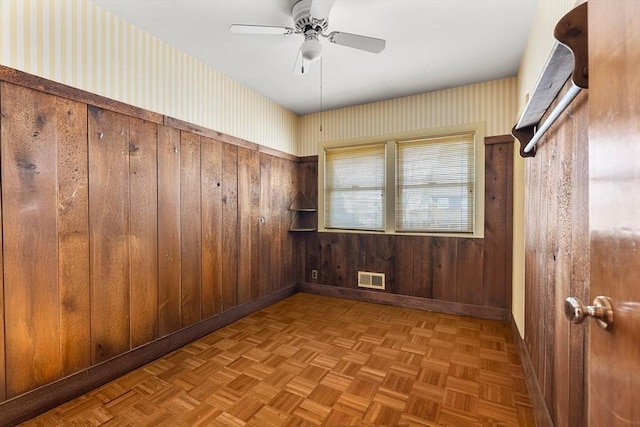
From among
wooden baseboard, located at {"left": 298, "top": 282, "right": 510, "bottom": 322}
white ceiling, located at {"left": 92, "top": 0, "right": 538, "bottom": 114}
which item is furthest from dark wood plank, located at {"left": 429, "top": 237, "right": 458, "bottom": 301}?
white ceiling, located at {"left": 92, "top": 0, "right": 538, "bottom": 114}

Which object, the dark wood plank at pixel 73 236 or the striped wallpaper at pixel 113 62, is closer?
the striped wallpaper at pixel 113 62

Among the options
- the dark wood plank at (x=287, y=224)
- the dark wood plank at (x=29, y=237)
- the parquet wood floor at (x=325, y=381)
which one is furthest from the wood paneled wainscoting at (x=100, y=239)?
the dark wood plank at (x=287, y=224)

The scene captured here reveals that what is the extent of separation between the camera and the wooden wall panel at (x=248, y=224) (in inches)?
129

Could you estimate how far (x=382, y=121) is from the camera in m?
3.74

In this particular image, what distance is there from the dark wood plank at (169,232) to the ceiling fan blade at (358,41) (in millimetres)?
1605

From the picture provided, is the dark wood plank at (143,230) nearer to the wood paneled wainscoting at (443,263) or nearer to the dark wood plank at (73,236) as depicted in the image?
the dark wood plank at (73,236)

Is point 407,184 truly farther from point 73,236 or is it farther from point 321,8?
point 73,236

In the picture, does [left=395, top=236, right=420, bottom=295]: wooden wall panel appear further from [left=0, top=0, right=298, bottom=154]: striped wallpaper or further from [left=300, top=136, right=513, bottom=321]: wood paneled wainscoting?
[left=0, top=0, right=298, bottom=154]: striped wallpaper

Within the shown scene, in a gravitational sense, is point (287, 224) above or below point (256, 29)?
below

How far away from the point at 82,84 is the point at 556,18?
292cm

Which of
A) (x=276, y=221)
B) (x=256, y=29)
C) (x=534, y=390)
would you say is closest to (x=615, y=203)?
(x=534, y=390)

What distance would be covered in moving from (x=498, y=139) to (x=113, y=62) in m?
3.63

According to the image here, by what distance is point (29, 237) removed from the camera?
A: 5.53ft

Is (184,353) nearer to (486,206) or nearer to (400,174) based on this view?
(400,174)
